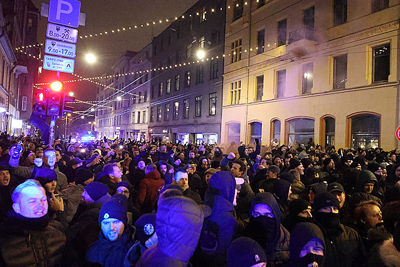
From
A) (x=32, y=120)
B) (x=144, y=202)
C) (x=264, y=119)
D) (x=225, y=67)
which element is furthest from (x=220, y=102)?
(x=144, y=202)

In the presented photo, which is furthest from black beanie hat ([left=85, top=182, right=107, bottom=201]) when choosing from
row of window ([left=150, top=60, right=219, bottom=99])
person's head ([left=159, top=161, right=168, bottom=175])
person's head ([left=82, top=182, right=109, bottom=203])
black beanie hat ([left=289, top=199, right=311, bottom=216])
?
row of window ([left=150, top=60, right=219, bottom=99])

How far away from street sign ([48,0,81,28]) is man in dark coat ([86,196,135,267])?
7448 mm

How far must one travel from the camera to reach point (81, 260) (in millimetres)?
2936

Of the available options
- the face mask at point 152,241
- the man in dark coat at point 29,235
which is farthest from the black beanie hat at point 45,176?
the face mask at point 152,241

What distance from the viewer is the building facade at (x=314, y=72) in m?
16.3

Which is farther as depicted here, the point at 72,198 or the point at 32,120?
the point at 32,120

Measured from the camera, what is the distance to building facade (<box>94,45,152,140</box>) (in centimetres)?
Answer: 4941

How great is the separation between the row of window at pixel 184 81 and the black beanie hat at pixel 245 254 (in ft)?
95.2

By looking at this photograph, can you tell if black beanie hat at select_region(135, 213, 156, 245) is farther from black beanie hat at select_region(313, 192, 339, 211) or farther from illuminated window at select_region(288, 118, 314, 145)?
illuminated window at select_region(288, 118, 314, 145)

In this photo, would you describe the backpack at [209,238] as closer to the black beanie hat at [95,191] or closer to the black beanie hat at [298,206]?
the black beanie hat at [298,206]

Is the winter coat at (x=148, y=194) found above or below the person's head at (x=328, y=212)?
below

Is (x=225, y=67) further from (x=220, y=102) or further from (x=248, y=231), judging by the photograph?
(x=248, y=231)

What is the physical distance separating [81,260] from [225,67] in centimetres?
2716

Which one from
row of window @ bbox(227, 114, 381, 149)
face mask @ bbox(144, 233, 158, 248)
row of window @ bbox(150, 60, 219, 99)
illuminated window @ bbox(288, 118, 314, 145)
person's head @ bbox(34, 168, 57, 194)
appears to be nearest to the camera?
face mask @ bbox(144, 233, 158, 248)
